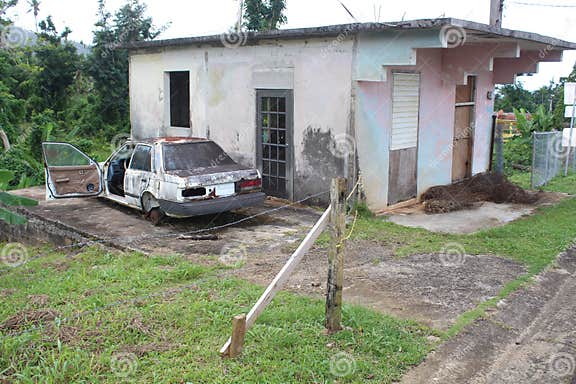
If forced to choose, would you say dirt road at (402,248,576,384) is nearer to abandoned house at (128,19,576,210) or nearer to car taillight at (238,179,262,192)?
abandoned house at (128,19,576,210)

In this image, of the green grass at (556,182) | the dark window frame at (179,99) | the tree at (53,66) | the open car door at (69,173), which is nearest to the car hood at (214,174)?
the open car door at (69,173)

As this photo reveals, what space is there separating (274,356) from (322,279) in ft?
7.27

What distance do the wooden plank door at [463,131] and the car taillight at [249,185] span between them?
575cm

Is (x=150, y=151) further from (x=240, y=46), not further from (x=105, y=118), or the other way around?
(x=105, y=118)

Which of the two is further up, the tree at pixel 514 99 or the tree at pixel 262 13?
the tree at pixel 262 13

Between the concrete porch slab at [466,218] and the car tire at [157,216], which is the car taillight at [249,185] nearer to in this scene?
the car tire at [157,216]

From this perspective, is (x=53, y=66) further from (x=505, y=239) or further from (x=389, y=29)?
(x=505, y=239)

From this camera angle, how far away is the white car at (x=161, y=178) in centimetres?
907

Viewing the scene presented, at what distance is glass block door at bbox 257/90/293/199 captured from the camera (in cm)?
1135

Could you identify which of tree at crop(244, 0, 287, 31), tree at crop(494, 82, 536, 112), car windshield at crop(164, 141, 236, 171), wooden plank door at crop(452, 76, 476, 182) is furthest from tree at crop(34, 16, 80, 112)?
tree at crop(494, 82, 536, 112)

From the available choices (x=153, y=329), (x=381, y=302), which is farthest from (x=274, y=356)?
(x=381, y=302)

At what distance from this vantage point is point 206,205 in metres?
9.06

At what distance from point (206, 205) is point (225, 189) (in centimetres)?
49

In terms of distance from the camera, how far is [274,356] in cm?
485
